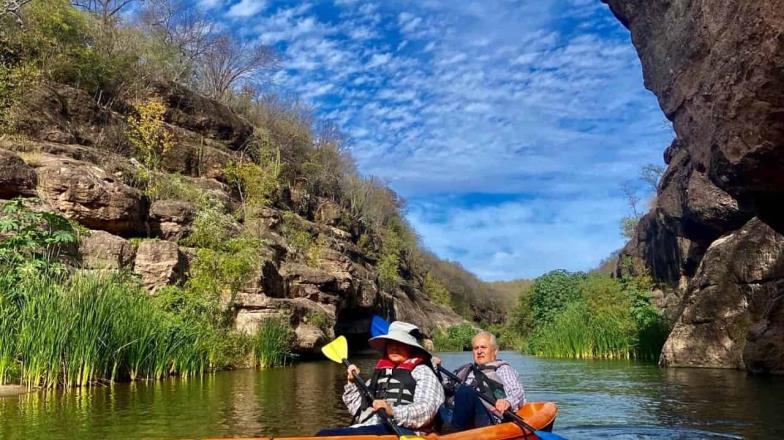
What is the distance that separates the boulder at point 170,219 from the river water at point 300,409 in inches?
324

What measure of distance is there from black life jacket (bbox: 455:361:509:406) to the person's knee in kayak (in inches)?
49.6

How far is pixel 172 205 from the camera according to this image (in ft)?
72.5

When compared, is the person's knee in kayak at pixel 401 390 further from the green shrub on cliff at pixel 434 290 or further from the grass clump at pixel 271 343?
the green shrub on cliff at pixel 434 290

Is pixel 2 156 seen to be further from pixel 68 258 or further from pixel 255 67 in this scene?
pixel 255 67

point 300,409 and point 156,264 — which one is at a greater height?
point 156,264

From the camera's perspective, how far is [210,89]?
39.9 meters

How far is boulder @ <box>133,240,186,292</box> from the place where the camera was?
18.3 m

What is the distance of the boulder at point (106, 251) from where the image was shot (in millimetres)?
16656

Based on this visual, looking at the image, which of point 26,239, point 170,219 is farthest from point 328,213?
point 26,239

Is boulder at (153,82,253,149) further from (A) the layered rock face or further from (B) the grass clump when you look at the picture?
(A) the layered rock face

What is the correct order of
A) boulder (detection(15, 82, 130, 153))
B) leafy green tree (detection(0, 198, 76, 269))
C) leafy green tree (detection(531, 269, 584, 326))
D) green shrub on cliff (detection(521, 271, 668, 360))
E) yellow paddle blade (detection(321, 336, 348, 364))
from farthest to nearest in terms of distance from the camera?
leafy green tree (detection(531, 269, 584, 326)) < green shrub on cliff (detection(521, 271, 668, 360)) < boulder (detection(15, 82, 130, 153)) < leafy green tree (detection(0, 198, 76, 269)) < yellow paddle blade (detection(321, 336, 348, 364))

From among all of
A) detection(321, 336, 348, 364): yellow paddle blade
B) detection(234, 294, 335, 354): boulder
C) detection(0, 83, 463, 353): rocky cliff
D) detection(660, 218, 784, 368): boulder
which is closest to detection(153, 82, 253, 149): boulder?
detection(0, 83, 463, 353): rocky cliff

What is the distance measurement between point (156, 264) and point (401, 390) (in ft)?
49.2

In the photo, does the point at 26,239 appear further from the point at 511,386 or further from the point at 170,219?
the point at 511,386
